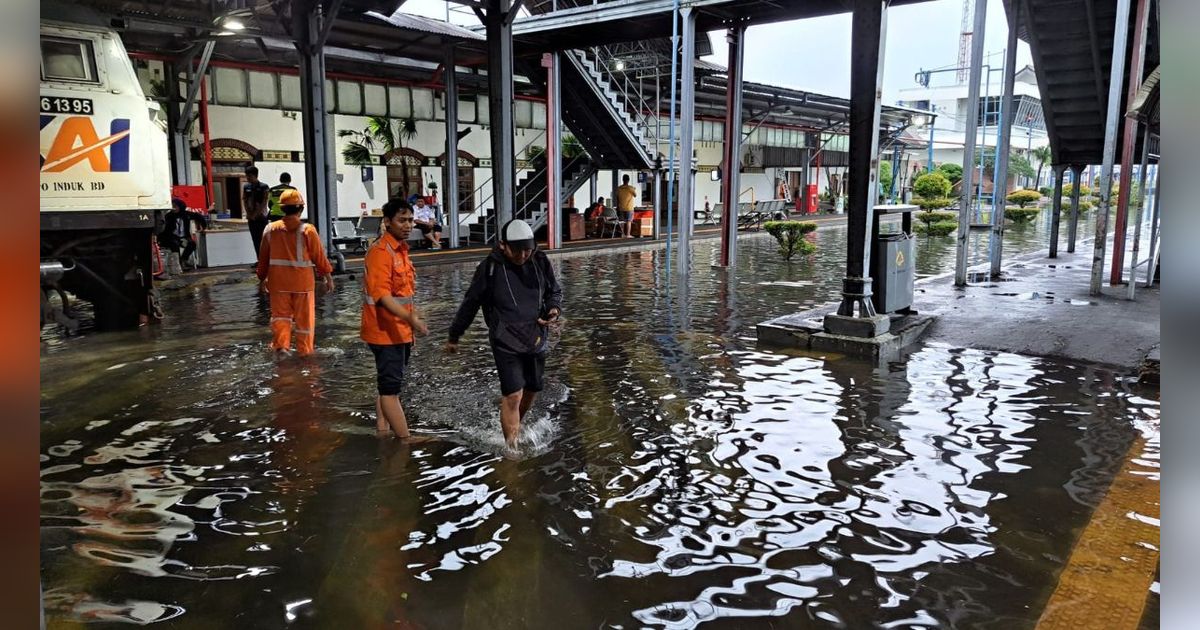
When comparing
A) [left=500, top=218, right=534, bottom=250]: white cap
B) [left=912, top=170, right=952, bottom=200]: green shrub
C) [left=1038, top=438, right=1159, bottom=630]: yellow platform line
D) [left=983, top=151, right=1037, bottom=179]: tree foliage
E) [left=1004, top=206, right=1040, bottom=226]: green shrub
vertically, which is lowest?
[left=1038, top=438, right=1159, bottom=630]: yellow platform line

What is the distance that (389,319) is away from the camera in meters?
5.84

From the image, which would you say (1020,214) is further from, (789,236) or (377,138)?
(377,138)

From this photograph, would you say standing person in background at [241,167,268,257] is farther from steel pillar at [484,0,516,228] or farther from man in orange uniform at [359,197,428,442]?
man in orange uniform at [359,197,428,442]

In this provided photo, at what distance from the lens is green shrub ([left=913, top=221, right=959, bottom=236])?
26.9 m

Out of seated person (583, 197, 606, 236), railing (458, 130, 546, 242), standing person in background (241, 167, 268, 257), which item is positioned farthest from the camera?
seated person (583, 197, 606, 236)

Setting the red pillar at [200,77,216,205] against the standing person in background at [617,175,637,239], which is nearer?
the red pillar at [200,77,216,205]

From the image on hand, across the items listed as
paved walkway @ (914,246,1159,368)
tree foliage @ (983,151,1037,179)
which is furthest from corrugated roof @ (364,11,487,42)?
tree foliage @ (983,151,1037,179)

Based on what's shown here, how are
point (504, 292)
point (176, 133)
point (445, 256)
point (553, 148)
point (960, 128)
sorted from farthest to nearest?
point (960, 128), point (553, 148), point (176, 133), point (445, 256), point (504, 292)

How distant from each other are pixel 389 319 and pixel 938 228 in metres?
25.3

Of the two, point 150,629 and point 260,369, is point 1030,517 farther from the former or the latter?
point 260,369

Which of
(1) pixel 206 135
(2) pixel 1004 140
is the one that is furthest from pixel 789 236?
(1) pixel 206 135

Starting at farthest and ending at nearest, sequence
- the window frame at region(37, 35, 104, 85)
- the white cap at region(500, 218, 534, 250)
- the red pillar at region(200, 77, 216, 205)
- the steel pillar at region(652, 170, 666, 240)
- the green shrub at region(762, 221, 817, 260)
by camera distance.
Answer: the steel pillar at region(652, 170, 666, 240), the green shrub at region(762, 221, 817, 260), the red pillar at region(200, 77, 216, 205), the window frame at region(37, 35, 104, 85), the white cap at region(500, 218, 534, 250)

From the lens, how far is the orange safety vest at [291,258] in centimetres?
Answer: 808

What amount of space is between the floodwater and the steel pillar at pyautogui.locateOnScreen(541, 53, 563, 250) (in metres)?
12.3
